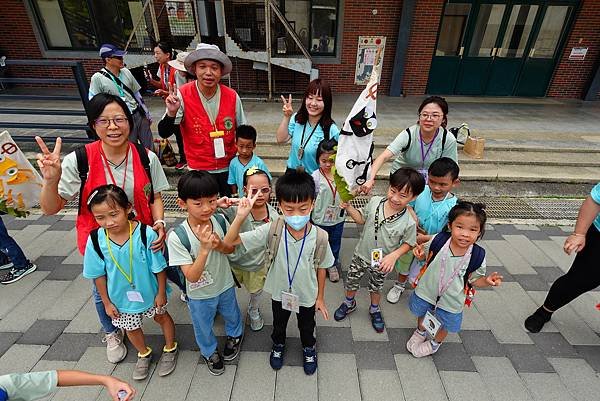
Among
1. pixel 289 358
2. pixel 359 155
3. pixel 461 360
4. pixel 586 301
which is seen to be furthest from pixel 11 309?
pixel 586 301

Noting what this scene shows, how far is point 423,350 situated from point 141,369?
2224mm

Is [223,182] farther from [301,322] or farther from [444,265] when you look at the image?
[444,265]

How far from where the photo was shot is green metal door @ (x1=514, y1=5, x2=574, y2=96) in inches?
342

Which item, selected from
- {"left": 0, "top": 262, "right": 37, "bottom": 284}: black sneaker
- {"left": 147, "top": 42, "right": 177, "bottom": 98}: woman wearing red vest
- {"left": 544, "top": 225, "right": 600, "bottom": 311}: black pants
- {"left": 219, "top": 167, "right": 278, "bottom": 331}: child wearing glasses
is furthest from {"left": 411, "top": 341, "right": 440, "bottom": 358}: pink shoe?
{"left": 147, "top": 42, "right": 177, "bottom": 98}: woman wearing red vest

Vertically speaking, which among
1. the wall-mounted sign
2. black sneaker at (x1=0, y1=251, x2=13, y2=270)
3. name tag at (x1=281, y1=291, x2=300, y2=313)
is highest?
the wall-mounted sign

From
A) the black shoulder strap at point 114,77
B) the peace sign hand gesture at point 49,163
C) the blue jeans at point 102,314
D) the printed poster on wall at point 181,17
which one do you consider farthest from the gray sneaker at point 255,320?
the printed poster on wall at point 181,17

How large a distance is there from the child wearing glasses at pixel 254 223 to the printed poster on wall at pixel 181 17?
22.6ft

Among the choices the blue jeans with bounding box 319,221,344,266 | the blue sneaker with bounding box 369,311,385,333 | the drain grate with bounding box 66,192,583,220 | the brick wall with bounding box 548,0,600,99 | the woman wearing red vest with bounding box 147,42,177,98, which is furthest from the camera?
the brick wall with bounding box 548,0,600,99

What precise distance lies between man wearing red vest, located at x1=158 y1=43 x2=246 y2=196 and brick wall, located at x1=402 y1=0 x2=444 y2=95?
7836 mm

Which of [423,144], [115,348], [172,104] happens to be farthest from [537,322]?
[172,104]

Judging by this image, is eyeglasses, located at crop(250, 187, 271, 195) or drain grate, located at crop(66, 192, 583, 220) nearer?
eyeglasses, located at crop(250, 187, 271, 195)

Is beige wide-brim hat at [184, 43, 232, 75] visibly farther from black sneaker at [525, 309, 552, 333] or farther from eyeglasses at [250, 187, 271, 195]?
black sneaker at [525, 309, 552, 333]

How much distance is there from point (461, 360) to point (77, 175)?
322 cm

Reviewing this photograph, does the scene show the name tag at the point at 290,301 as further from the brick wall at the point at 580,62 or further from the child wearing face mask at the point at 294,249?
the brick wall at the point at 580,62
